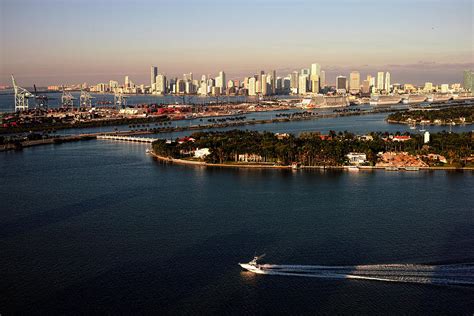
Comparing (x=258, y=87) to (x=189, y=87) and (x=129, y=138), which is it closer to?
(x=189, y=87)

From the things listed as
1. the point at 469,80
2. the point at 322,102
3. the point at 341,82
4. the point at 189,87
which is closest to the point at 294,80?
the point at 341,82

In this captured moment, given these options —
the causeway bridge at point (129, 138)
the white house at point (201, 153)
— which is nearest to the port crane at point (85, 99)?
the causeway bridge at point (129, 138)

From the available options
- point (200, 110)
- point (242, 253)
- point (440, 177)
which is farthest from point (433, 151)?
point (200, 110)

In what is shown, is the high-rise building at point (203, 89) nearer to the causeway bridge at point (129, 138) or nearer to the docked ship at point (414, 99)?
the docked ship at point (414, 99)

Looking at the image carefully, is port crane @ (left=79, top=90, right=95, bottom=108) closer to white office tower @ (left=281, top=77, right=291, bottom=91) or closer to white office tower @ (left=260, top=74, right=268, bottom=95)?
white office tower @ (left=260, top=74, right=268, bottom=95)

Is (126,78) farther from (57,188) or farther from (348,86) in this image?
(57,188)

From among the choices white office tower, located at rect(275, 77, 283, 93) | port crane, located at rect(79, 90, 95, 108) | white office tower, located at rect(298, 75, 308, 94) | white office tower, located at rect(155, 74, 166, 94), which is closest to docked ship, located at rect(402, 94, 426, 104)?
white office tower, located at rect(298, 75, 308, 94)
